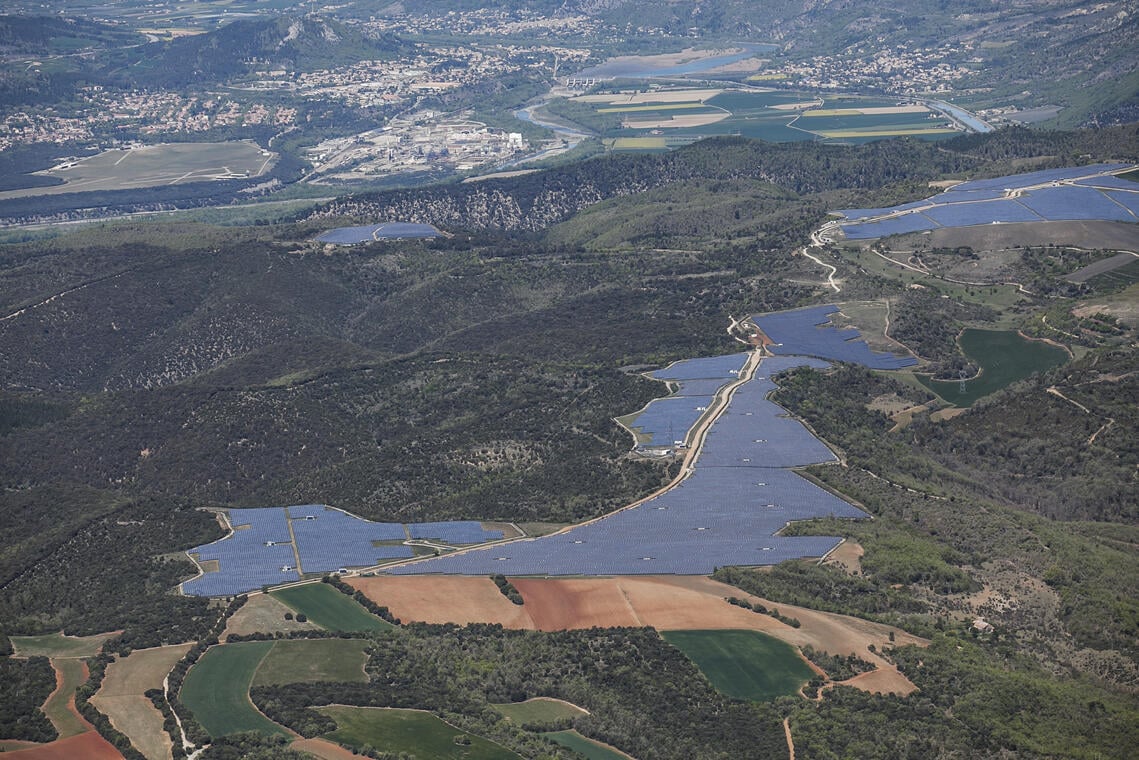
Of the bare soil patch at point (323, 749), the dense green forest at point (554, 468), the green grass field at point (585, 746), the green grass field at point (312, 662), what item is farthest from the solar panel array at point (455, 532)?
the bare soil patch at point (323, 749)

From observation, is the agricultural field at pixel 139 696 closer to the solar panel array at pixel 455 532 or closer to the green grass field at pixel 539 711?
the green grass field at pixel 539 711

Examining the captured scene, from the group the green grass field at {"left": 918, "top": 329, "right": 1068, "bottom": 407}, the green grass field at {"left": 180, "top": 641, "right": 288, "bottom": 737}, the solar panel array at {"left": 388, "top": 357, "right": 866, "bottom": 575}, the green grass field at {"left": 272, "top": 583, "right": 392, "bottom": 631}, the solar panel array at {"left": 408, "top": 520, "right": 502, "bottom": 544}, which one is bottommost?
the green grass field at {"left": 918, "top": 329, "right": 1068, "bottom": 407}

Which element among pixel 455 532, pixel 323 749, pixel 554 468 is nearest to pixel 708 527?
pixel 455 532

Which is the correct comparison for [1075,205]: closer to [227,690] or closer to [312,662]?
[312,662]

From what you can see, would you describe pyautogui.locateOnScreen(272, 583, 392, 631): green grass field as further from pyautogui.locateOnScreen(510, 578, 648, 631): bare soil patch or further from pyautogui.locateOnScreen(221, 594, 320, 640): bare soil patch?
pyautogui.locateOnScreen(510, 578, 648, 631): bare soil patch

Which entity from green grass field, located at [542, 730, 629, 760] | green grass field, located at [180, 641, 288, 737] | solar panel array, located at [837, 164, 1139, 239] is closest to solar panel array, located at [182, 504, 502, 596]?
green grass field, located at [180, 641, 288, 737]

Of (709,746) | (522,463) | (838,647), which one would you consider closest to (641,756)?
(709,746)
